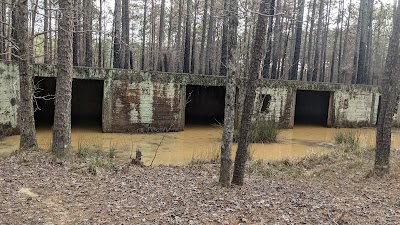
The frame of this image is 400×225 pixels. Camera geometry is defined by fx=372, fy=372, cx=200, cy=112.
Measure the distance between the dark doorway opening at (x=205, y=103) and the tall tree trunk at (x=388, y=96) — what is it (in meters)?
10.7

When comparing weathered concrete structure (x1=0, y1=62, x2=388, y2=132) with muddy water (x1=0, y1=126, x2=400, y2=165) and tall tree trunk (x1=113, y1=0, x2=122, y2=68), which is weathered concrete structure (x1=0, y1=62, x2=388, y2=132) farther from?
tall tree trunk (x1=113, y1=0, x2=122, y2=68)

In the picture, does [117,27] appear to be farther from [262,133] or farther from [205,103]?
[262,133]

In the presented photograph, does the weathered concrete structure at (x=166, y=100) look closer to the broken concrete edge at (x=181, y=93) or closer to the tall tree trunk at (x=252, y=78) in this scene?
the broken concrete edge at (x=181, y=93)

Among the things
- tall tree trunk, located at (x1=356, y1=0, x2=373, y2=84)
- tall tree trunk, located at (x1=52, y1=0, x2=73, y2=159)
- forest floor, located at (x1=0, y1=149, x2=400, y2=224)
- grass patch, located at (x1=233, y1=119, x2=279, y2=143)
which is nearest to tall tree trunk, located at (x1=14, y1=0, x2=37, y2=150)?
forest floor, located at (x1=0, y1=149, x2=400, y2=224)

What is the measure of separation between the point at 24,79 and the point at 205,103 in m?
11.0

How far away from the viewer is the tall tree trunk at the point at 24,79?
22.1 ft

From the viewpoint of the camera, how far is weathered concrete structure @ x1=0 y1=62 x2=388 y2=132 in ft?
36.0

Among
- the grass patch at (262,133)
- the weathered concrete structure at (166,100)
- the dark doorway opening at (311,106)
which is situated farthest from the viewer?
the dark doorway opening at (311,106)

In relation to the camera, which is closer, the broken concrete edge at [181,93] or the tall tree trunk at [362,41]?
the broken concrete edge at [181,93]

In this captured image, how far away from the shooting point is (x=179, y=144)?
1048cm

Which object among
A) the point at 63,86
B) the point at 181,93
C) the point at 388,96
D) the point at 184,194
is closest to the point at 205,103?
the point at 181,93

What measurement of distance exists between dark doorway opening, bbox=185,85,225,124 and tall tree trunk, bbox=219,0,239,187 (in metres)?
11.6

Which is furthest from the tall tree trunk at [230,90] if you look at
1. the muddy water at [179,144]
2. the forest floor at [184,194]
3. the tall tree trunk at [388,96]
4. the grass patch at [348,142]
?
the grass patch at [348,142]

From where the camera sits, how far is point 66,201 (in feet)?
15.1
